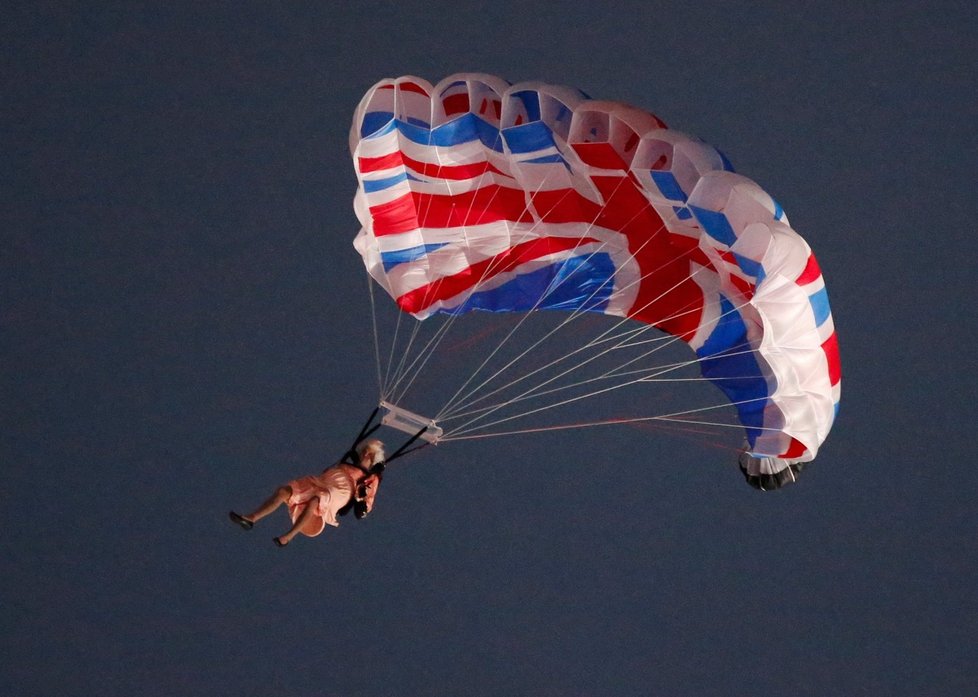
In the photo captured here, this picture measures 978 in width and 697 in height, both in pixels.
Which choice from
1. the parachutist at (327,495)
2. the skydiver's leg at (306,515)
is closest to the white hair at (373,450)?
the parachutist at (327,495)

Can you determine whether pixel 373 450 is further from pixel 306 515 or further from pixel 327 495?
pixel 306 515

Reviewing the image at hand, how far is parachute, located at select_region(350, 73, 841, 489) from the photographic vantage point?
6.82 metres

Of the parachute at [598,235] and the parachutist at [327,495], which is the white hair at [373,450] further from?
the parachute at [598,235]

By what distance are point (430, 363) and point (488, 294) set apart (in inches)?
30.4

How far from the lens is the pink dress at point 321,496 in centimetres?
719

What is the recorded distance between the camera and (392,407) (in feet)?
25.6

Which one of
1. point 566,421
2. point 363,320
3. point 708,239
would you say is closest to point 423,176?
point 708,239

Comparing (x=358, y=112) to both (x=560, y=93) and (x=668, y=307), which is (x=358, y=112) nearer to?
(x=560, y=93)

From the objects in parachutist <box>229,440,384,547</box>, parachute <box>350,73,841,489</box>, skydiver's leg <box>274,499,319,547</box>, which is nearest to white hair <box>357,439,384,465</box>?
parachutist <box>229,440,384,547</box>

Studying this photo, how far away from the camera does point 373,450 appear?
297 inches

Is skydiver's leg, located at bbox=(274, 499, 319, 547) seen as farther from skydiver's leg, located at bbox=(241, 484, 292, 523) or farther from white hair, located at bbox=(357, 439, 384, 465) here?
white hair, located at bbox=(357, 439, 384, 465)

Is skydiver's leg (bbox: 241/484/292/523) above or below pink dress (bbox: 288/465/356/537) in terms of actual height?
below

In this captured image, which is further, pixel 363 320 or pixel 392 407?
pixel 363 320

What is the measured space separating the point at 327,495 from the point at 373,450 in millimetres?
385
